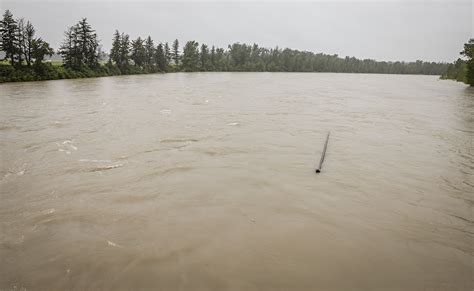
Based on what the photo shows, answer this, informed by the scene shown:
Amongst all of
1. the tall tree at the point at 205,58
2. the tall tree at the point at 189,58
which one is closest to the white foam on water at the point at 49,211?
the tall tree at the point at 189,58

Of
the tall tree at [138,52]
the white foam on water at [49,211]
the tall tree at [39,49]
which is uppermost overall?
the tall tree at [138,52]

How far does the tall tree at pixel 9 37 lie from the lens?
44656 mm

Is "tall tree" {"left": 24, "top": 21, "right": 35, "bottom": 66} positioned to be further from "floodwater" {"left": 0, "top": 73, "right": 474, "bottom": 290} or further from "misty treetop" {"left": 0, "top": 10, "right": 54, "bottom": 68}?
"floodwater" {"left": 0, "top": 73, "right": 474, "bottom": 290}

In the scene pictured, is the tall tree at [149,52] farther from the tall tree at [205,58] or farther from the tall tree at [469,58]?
the tall tree at [469,58]

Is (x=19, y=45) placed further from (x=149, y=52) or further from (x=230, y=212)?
(x=230, y=212)

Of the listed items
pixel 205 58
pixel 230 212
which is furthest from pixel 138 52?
pixel 230 212

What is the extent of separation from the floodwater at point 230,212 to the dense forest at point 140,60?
39.3 m

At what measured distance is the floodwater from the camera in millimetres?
4121

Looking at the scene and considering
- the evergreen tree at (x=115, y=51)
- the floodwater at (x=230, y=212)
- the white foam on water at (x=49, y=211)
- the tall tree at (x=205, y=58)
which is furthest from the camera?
the tall tree at (x=205, y=58)

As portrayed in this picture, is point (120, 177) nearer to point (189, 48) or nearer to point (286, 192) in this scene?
point (286, 192)

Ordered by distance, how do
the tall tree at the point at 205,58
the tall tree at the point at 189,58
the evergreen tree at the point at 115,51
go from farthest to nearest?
the tall tree at the point at 205,58, the tall tree at the point at 189,58, the evergreen tree at the point at 115,51

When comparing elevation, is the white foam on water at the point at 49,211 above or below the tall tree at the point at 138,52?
below

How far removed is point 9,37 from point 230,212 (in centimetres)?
5604

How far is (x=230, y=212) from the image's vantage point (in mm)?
5852
